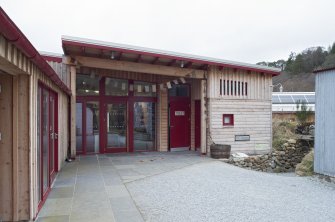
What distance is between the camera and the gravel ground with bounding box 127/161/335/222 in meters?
4.92

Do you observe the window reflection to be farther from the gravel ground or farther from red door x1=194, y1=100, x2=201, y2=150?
the gravel ground

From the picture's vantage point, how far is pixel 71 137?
31.3 ft

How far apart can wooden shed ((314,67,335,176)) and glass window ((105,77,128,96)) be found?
646 centimetres

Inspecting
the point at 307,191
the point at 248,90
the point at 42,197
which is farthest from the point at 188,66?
the point at 42,197

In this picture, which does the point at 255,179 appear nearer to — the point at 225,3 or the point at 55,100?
→ the point at 55,100

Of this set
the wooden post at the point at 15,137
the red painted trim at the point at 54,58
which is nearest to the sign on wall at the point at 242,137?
the red painted trim at the point at 54,58

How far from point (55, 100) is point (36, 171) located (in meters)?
3.05

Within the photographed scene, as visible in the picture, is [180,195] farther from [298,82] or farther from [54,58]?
[298,82]

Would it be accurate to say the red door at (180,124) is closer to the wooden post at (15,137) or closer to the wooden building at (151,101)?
the wooden building at (151,101)

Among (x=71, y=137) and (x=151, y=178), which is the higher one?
(x=71, y=137)

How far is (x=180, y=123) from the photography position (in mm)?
12852

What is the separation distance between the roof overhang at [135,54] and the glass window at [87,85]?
1.62 meters

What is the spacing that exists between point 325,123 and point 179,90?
5979 mm

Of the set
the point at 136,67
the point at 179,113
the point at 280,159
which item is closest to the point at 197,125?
the point at 179,113
